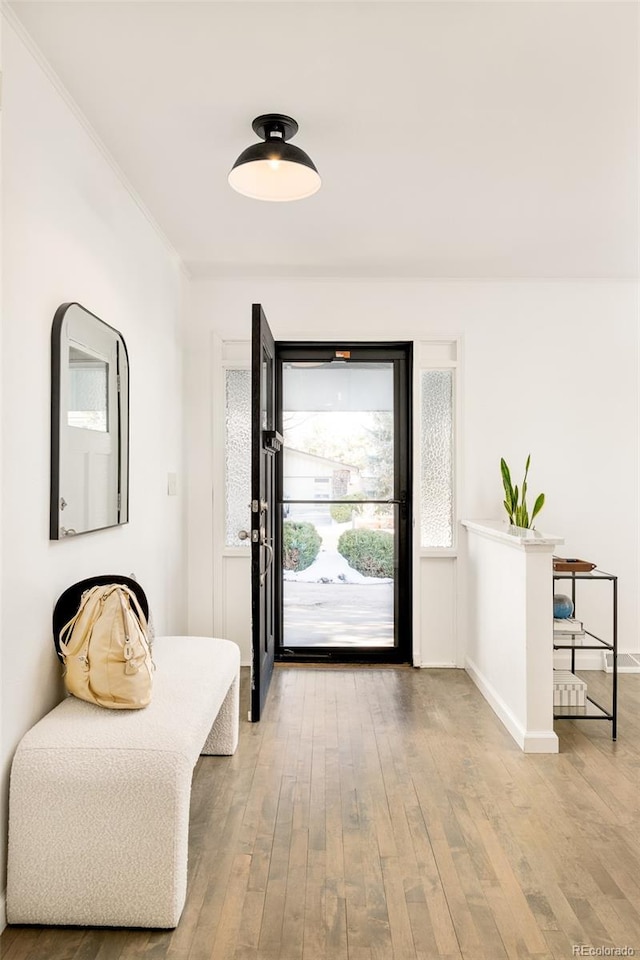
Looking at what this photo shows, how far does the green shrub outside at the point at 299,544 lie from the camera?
14.9 ft

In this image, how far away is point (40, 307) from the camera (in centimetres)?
209

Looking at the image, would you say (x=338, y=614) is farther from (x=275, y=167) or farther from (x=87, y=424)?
(x=275, y=167)

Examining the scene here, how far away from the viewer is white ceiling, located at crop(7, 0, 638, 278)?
1935mm

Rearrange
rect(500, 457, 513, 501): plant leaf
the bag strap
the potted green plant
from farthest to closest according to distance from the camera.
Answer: rect(500, 457, 513, 501): plant leaf → the potted green plant → the bag strap

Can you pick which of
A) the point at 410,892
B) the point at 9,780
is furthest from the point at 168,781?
the point at 410,892

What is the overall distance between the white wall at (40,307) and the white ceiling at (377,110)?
180mm

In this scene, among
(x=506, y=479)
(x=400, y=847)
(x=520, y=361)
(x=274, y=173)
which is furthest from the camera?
(x=520, y=361)

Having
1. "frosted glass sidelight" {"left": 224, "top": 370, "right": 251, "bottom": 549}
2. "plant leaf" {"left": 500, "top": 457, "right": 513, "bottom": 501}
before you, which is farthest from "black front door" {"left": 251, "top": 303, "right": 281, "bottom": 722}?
"plant leaf" {"left": 500, "top": 457, "right": 513, "bottom": 501}

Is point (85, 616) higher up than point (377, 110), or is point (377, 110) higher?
point (377, 110)

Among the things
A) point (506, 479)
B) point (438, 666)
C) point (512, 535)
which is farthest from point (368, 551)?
point (512, 535)

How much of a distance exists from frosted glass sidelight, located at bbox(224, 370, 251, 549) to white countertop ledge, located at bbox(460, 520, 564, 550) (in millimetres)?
1456

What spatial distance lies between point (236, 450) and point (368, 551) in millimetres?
1121

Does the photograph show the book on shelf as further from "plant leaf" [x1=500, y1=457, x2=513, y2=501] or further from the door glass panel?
the door glass panel

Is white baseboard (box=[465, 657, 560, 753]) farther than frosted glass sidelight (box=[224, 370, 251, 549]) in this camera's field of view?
No
